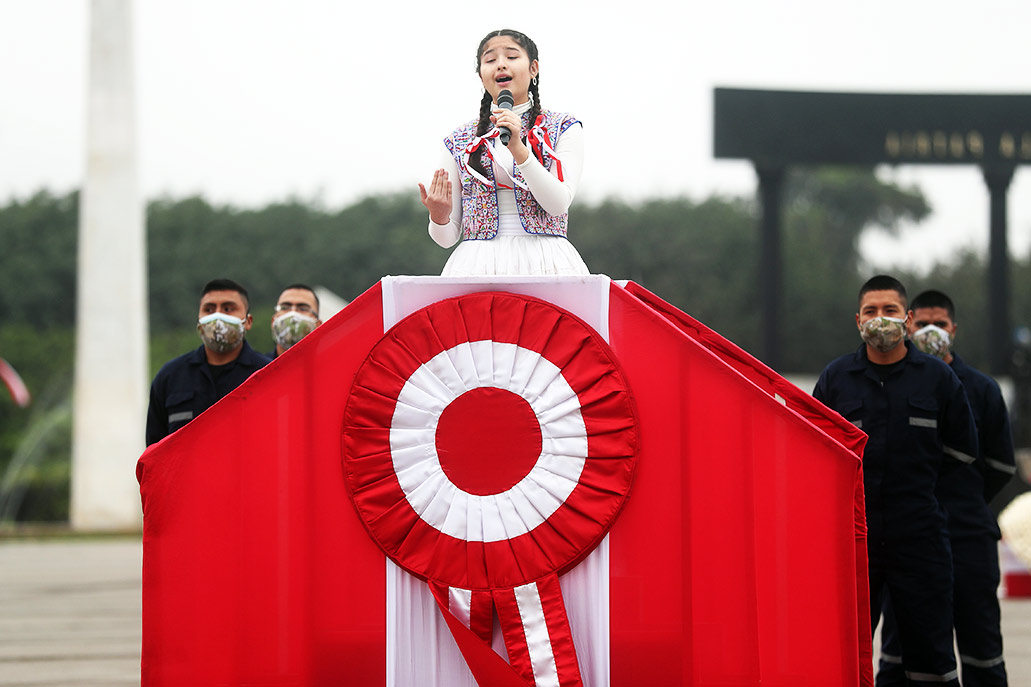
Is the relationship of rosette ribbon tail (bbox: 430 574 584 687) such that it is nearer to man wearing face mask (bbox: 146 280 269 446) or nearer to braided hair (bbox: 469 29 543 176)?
braided hair (bbox: 469 29 543 176)

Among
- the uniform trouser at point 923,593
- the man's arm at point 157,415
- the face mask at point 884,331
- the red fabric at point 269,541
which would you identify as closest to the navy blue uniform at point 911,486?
the uniform trouser at point 923,593

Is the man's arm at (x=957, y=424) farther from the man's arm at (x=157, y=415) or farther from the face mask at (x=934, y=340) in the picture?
the man's arm at (x=157, y=415)

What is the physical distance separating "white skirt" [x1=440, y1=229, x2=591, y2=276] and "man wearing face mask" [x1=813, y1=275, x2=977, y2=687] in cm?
130

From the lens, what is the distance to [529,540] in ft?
8.84

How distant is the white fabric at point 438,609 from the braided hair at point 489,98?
0.39 m

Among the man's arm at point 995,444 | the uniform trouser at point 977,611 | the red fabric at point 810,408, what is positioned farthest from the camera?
the man's arm at point 995,444

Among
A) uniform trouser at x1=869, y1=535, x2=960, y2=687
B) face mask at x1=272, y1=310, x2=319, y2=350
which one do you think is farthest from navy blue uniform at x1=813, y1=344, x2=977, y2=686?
face mask at x1=272, y1=310, x2=319, y2=350

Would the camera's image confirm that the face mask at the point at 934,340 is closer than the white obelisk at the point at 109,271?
Yes

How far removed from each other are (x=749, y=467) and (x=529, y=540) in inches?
20.5

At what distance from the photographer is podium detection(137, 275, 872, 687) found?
2.65 m

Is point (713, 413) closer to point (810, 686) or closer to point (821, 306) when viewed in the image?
point (810, 686)

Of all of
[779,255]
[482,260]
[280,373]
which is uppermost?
[779,255]

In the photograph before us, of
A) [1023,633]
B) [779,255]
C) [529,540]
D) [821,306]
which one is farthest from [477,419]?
[821,306]

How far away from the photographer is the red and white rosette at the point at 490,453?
2674mm
